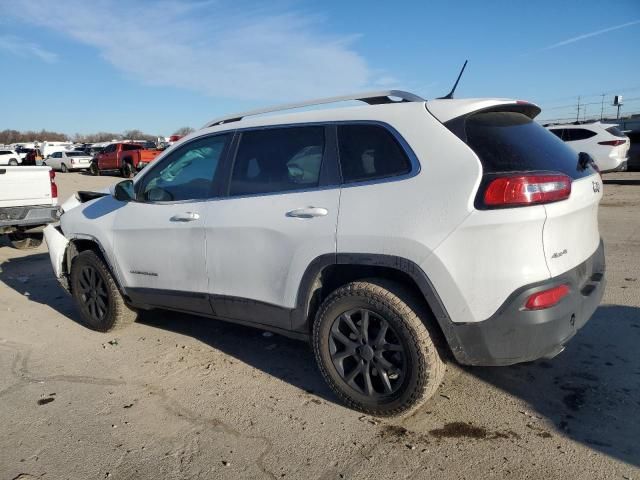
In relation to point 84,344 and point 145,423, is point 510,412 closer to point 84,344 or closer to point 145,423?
point 145,423

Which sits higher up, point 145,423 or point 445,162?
point 445,162

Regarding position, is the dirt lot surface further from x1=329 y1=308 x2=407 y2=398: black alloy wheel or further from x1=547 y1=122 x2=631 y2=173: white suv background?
x1=547 y1=122 x2=631 y2=173: white suv background

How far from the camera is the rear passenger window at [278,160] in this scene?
323 centimetres

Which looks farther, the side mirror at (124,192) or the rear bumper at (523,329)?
the side mirror at (124,192)

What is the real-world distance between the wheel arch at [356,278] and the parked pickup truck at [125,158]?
24.8m

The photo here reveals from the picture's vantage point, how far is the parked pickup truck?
26.8 m

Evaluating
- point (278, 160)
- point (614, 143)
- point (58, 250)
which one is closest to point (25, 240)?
point (58, 250)

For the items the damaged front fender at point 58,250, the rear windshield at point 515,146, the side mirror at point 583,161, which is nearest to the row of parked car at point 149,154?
the side mirror at point 583,161

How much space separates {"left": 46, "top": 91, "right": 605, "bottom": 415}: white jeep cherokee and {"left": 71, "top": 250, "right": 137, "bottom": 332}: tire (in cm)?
82

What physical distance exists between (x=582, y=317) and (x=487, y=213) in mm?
875

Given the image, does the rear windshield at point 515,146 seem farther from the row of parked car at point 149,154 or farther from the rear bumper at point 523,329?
the row of parked car at point 149,154

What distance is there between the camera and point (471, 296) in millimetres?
2596

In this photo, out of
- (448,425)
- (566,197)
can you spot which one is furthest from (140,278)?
(566,197)

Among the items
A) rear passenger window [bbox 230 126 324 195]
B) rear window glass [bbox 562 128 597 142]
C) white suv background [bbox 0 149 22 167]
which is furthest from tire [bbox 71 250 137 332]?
white suv background [bbox 0 149 22 167]
